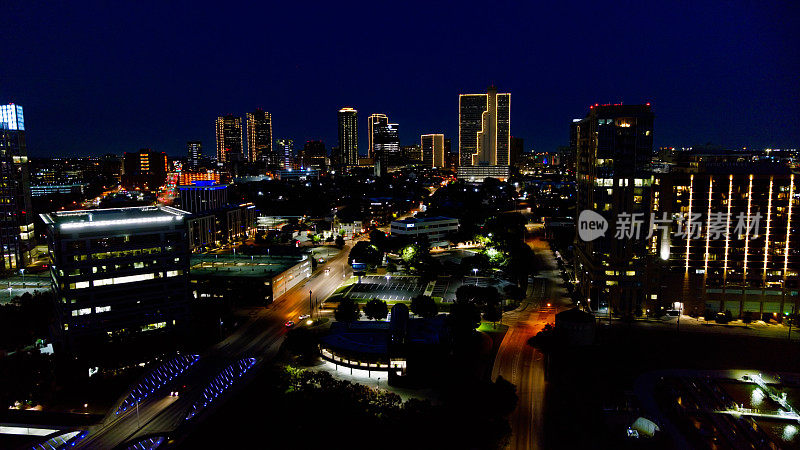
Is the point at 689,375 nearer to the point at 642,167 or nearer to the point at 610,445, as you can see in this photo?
the point at 610,445

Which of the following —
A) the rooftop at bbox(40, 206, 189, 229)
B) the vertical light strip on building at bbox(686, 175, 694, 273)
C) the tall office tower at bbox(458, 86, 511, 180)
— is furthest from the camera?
the tall office tower at bbox(458, 86, 511, 180)

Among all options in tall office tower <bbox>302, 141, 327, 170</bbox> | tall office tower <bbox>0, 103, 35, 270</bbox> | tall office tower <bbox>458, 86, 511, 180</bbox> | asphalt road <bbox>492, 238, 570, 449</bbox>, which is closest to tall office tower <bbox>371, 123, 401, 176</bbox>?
tall office tower <bbox>302, 141, 327, 170</bbox>

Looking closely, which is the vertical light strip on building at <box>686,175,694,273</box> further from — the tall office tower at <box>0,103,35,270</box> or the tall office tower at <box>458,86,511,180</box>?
the tall office tower at <box>458,86,511,180</box>

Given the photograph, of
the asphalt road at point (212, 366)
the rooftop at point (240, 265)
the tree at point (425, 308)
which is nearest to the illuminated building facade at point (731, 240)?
the tree at point (425, 308)

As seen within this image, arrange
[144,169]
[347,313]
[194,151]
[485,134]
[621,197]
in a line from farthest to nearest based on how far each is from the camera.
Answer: [194,151] < [485,134] < [144,169] < [621,197] < [347,313]

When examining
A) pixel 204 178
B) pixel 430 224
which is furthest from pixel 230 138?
pixel 430 224

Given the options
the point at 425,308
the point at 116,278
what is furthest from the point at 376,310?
the point at 116,278

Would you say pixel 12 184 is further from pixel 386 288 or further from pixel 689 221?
pixel 689 221
